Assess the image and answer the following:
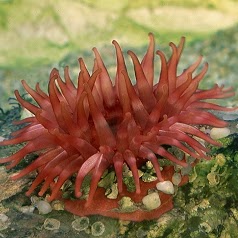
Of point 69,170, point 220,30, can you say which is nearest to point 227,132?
point 69,170

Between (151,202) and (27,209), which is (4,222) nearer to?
(27,209)

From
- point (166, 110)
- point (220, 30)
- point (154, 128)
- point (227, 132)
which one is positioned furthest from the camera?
point (220, 30)

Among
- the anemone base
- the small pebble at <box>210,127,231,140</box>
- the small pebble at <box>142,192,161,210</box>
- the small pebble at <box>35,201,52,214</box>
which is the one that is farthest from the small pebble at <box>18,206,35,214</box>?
the small pebble at <box>210,127,231,140</box>

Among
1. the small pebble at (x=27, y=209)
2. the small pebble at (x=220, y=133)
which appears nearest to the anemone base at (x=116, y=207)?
A: the small pebble at (x=27, y=209)

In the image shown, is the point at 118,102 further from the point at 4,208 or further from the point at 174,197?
the point at 4,208

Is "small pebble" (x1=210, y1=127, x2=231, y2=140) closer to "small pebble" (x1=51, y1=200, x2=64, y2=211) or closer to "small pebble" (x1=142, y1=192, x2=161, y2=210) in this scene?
"small pebble" (x1=142, y1=192, x2=161, y2=210)

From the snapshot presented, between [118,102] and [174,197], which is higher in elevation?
[118,102]
